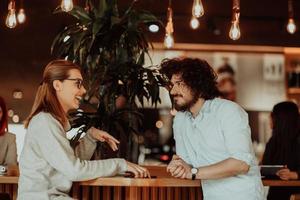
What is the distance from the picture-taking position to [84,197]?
3582 mm

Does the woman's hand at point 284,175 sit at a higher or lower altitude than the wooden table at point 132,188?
higher

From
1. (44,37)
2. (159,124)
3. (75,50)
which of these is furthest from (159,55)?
(75,50)

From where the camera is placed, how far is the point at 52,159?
124 inches

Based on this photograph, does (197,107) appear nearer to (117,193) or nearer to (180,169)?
(180,169)

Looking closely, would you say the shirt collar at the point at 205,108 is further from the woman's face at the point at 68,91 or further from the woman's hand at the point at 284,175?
the woman's hand at the point at 284,175

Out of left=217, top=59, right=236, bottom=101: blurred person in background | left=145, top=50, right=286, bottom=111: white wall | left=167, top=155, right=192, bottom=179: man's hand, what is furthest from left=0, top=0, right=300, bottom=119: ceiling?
left=167, top=155, right=192, bottom=179: man's hand

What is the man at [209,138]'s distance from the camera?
3.06 metres

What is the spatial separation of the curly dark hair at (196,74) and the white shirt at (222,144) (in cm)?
7

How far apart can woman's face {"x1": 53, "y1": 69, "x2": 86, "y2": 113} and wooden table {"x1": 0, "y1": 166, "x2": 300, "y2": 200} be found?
0.44 m

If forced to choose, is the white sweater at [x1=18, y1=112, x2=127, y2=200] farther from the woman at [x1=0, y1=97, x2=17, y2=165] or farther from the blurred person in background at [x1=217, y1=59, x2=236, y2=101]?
the blurred person in background at [x1=217, y1=59, x2=236, y2=101]

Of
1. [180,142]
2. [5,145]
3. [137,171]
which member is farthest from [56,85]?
[5,145]

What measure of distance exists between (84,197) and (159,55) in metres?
4.55

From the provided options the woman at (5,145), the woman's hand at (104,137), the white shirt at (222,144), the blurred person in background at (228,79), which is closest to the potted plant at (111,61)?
the woman's hand at (104,137)

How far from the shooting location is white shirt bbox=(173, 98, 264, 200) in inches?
121
